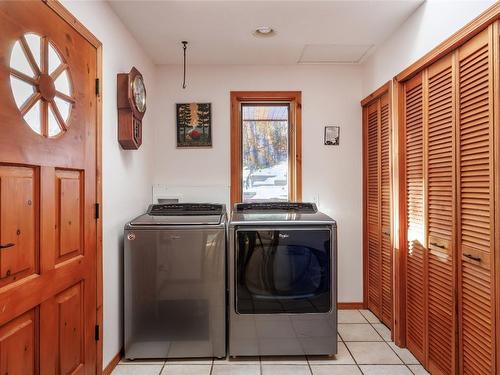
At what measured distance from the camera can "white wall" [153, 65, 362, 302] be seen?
10.8ft

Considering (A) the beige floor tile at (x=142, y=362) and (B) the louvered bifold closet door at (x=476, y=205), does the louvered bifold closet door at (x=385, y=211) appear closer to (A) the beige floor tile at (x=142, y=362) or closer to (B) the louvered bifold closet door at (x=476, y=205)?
(B) the louvered bifold closet door at (x=476, y=205)

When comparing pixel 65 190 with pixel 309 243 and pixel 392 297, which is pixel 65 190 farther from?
pixel 392 297

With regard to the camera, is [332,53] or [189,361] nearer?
[189,361]

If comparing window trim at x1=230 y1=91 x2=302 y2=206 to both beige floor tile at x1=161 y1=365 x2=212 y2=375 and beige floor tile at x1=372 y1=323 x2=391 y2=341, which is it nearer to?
beige floor tile at x1=372 y1=323 x2=391 y2=341

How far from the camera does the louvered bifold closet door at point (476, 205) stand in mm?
1635

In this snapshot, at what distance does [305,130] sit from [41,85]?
2.32 meters

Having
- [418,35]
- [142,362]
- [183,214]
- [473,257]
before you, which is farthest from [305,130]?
[142,362]

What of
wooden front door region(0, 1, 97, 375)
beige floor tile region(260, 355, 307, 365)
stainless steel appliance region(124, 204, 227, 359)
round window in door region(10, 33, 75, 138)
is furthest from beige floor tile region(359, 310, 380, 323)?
round window in door region(10, 33, 75, 138)

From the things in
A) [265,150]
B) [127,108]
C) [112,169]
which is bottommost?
[112,169]

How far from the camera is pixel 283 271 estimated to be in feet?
7.91

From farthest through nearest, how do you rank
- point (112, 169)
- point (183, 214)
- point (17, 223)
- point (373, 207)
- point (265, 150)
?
point (265, 150), point (373, 207), point (183, 214), point (112, 169), point (17, 223)

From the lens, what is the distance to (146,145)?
3.03 m

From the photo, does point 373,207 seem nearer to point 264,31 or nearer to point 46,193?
point 264,31

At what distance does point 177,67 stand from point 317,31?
1.37 metres
